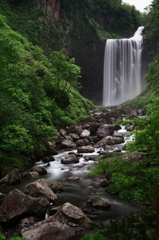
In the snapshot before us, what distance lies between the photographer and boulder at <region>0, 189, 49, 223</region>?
19.0 feet

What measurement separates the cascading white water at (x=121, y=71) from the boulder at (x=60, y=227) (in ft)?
161

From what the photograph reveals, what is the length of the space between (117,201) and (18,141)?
5108 millimetres

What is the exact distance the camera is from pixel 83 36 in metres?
52.9

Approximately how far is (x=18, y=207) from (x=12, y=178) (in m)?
3.13

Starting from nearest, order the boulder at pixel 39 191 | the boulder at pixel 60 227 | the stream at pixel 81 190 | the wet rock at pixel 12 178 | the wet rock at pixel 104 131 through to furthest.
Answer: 1. the boulder at pixel 60 227
2. the stream at pixel 81 190
3. the boulder at pixel 39 191
4. the wet rock at pixel 12 178
5. the wet rock at pixel 104 131

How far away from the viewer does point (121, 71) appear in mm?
52938

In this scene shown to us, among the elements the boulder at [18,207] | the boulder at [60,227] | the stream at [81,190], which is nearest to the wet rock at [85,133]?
the stream at [81,190]

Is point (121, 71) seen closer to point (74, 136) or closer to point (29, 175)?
point (74, 136)

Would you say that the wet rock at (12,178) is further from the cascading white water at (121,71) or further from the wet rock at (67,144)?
the cascading white water at (121,71)

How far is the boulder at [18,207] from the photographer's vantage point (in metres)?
5.80

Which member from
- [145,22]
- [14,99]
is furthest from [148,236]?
[145,22]

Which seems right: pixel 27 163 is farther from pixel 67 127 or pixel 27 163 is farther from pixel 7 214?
pixel 67 127

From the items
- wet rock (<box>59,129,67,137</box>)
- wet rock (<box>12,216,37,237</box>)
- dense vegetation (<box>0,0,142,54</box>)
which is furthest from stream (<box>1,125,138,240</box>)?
dense vegetation (<box>0,0,142,54</box>)

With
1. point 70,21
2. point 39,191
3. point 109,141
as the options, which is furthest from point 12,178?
point 70,21
